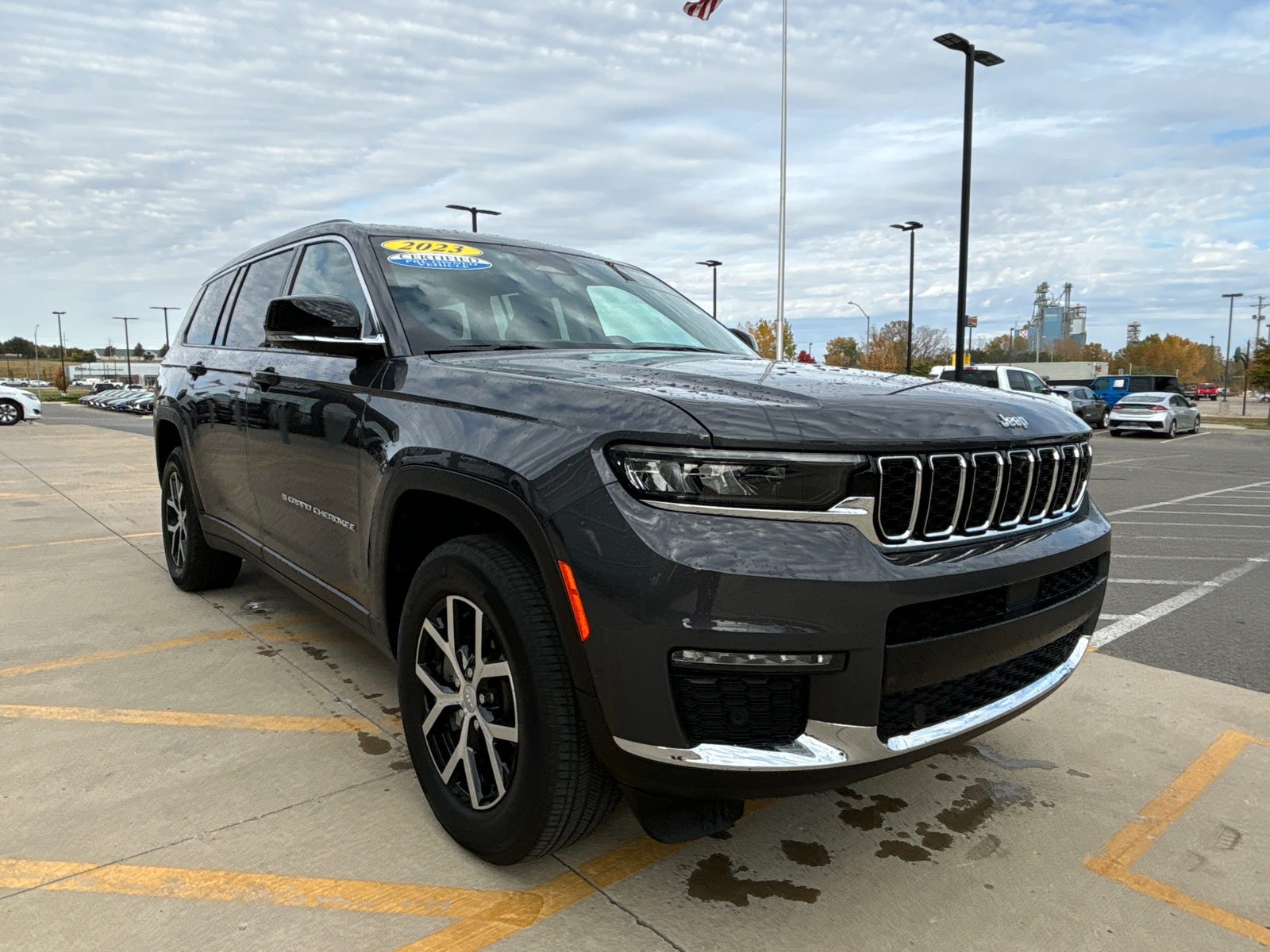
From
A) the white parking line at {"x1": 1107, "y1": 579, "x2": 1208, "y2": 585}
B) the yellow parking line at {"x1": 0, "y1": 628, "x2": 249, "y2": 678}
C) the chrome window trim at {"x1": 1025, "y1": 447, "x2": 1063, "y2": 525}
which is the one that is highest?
the chrome window trim at {"x1": 1025, "y1": 447, "x2": 1063, "y2": 525}

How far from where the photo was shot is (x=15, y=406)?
27625mm

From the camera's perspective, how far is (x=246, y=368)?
3.97 m

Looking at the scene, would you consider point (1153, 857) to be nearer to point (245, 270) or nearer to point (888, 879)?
point (888, 879)

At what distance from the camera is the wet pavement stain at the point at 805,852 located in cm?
251

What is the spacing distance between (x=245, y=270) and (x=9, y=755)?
8.18ft

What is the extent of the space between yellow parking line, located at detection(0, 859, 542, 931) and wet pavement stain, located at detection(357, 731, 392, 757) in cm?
75

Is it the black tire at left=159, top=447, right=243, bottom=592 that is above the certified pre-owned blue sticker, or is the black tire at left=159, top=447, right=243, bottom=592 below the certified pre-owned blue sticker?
below

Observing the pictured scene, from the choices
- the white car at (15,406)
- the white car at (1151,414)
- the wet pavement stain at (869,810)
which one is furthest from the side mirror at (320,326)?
the white car at (15,406)

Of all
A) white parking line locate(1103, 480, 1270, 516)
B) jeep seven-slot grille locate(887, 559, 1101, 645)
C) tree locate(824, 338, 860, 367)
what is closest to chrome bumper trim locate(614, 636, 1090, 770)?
jeep seven-slot grille locate(887, 559, 1101, 645)

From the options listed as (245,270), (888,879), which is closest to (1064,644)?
(888,879)

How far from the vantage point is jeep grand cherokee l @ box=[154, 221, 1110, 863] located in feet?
6.31

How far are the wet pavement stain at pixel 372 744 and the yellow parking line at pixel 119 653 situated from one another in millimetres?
1493

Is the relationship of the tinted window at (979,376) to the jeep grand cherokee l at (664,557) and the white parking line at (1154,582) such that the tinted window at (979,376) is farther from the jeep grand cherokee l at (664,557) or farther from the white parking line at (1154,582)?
the jeep grand cherokee l at (664,557)

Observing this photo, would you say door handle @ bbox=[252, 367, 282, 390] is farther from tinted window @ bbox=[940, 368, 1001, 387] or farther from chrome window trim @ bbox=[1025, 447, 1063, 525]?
tinted window @ bbox=[940, 368, 1001, 387]
